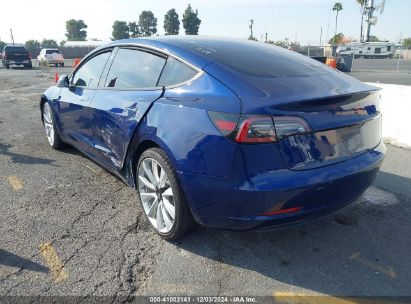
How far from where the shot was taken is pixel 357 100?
2.77 m

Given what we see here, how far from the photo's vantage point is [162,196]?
10.0 ft

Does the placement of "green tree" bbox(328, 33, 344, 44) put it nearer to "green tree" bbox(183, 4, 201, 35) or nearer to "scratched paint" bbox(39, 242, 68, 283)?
"green tree" bbox(183, 4, 201, 35)

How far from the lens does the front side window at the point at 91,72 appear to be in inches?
161

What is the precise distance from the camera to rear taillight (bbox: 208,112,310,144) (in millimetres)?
2350

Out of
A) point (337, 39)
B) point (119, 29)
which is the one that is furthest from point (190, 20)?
point (337, 39)

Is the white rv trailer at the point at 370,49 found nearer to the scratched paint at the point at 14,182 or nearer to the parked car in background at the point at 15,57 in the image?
the parked car in background at the point at 15,57

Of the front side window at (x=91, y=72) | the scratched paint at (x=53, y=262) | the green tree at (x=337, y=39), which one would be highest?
the front side window at (x=91, y=72)

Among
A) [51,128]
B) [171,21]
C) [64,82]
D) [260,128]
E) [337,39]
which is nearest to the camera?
[260,128]

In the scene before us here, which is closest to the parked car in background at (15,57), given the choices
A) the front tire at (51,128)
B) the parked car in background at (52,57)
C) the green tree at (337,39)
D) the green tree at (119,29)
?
the parked car in background at (52,57)

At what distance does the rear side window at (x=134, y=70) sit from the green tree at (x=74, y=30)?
420 feet

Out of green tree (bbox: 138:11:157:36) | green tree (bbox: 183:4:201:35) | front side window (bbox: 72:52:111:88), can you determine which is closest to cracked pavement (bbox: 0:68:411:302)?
front side window (bbox: 72:52:111:88)

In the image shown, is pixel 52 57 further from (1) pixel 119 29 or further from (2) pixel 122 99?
(1) pixel 119 29

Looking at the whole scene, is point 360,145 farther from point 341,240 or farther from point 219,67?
point 219,67

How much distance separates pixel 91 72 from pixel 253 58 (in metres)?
2.07
